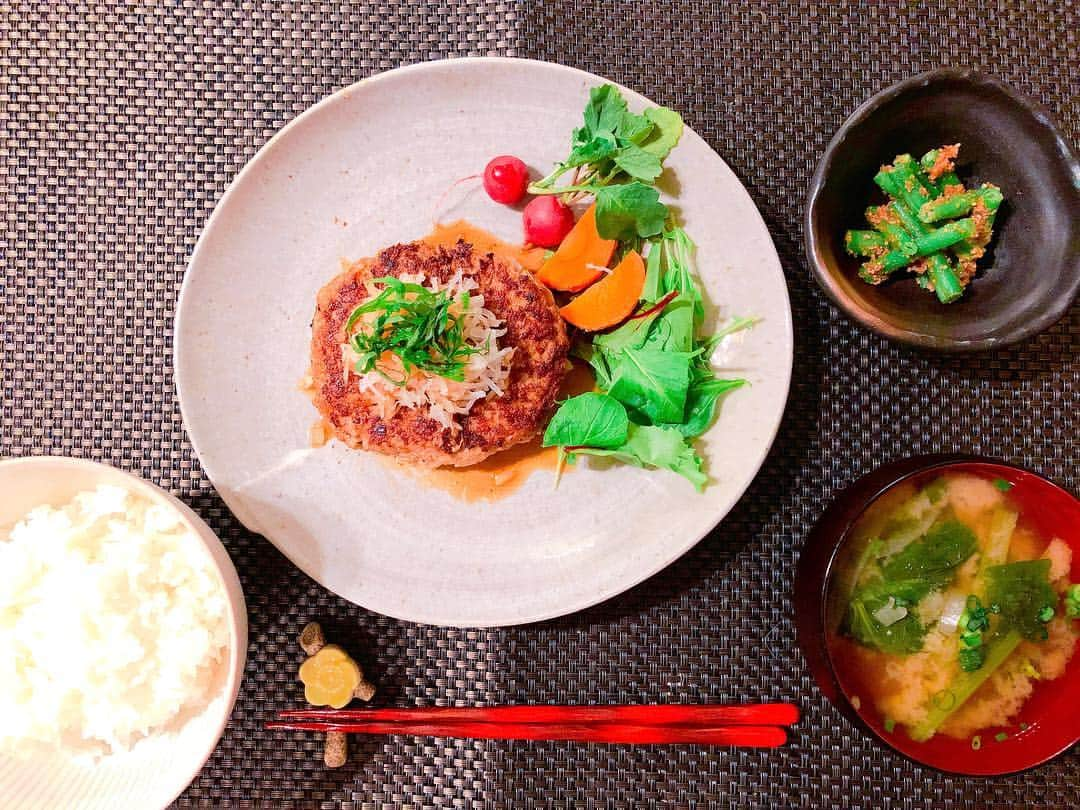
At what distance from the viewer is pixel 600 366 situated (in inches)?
86.6

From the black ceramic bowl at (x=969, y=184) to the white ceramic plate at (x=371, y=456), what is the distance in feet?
0.71

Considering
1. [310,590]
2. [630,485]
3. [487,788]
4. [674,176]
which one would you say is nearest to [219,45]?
[674,176]

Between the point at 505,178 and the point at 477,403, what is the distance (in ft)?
2.07

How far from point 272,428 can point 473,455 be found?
58 cm

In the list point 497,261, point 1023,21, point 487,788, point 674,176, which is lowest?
point 487,788

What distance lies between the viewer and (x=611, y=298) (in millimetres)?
2146

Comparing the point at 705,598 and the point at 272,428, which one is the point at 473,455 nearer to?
the point at 272,428

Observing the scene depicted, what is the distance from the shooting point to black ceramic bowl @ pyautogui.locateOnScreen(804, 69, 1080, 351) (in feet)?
6.56

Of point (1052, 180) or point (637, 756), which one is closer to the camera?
point (1052, 180)

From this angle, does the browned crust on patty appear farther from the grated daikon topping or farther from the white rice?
the white rice

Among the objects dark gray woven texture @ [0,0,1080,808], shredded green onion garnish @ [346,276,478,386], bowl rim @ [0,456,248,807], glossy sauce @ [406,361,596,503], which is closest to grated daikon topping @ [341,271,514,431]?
shredded green onion garnish @ [346,276,478,386]

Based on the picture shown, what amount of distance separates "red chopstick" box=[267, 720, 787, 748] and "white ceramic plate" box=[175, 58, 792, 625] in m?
0.35

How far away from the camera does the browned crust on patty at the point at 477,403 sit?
2055 millimetres

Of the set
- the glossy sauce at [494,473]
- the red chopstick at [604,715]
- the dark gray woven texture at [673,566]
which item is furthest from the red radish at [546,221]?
the red chopstick at [604,715]
